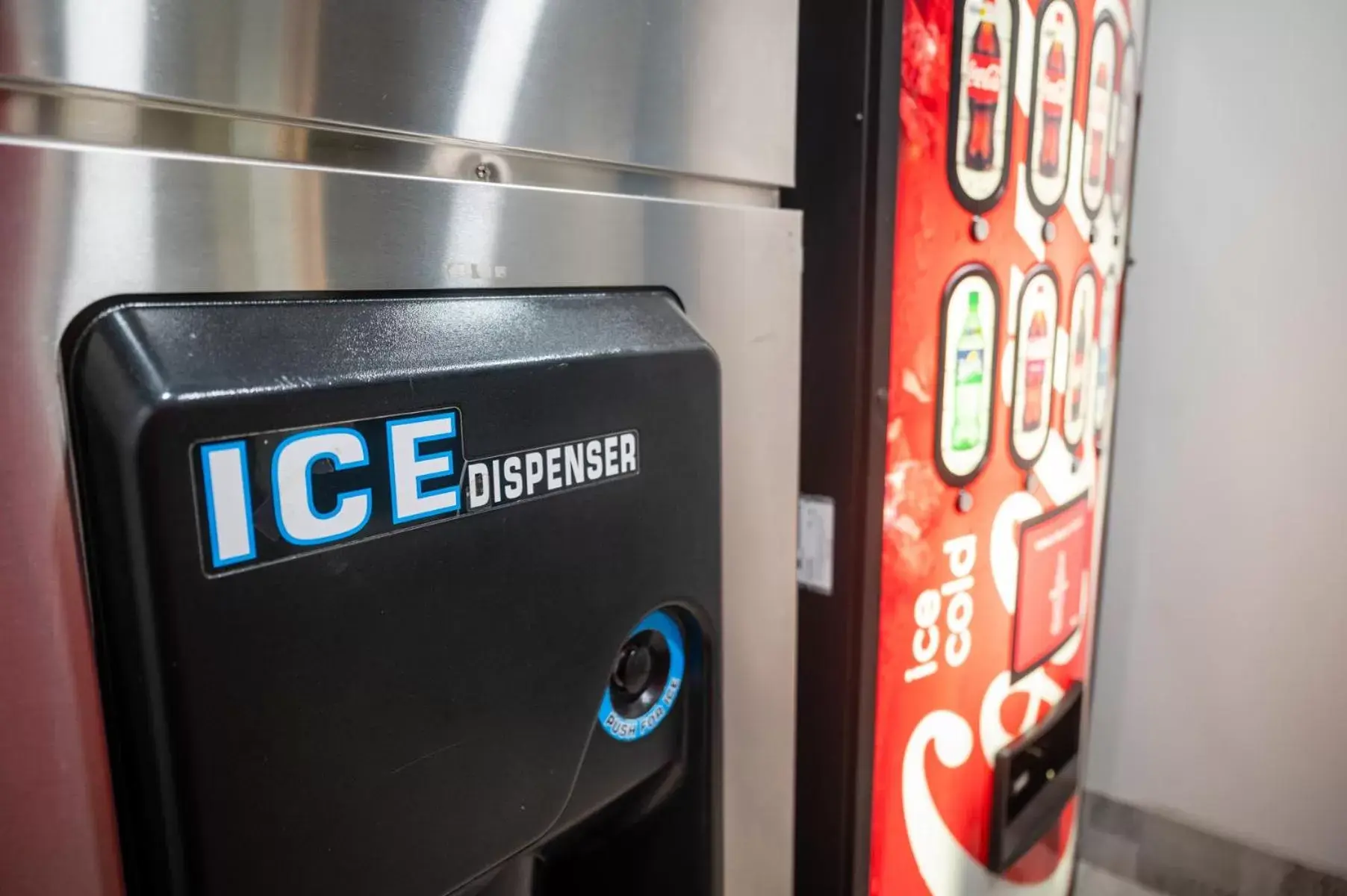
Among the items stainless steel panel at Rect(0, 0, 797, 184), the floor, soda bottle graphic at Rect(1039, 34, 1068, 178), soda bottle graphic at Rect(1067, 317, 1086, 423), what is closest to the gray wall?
the floor

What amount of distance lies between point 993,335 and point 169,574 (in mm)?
868

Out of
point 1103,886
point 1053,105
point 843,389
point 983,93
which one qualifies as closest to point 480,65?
point 843,389

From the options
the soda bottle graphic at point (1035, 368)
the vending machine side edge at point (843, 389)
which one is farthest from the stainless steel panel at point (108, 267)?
the soda bottle graphic at point (1035, 368)

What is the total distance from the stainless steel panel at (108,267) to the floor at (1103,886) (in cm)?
180

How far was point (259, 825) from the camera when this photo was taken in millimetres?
412

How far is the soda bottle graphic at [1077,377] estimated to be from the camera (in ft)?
3.99

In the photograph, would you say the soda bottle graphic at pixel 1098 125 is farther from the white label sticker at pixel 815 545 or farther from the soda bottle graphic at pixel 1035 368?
the white label sticker at pixel 815 545

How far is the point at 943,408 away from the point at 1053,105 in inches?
16.4

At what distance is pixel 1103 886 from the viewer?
73.4 inches

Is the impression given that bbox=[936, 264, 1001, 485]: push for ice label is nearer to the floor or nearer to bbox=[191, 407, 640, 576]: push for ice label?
bbox=[191, 407, 640, 576]: push for ice label

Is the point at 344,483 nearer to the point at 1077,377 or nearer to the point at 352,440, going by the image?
the point at 352,440

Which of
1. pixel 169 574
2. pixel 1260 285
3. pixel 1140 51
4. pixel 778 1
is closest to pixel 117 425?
pixel 169 574

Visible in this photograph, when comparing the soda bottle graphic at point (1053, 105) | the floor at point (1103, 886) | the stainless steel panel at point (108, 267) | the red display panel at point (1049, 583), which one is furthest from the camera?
the floor at point (1103, 886)

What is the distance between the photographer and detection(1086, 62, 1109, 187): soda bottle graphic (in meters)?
1.18
